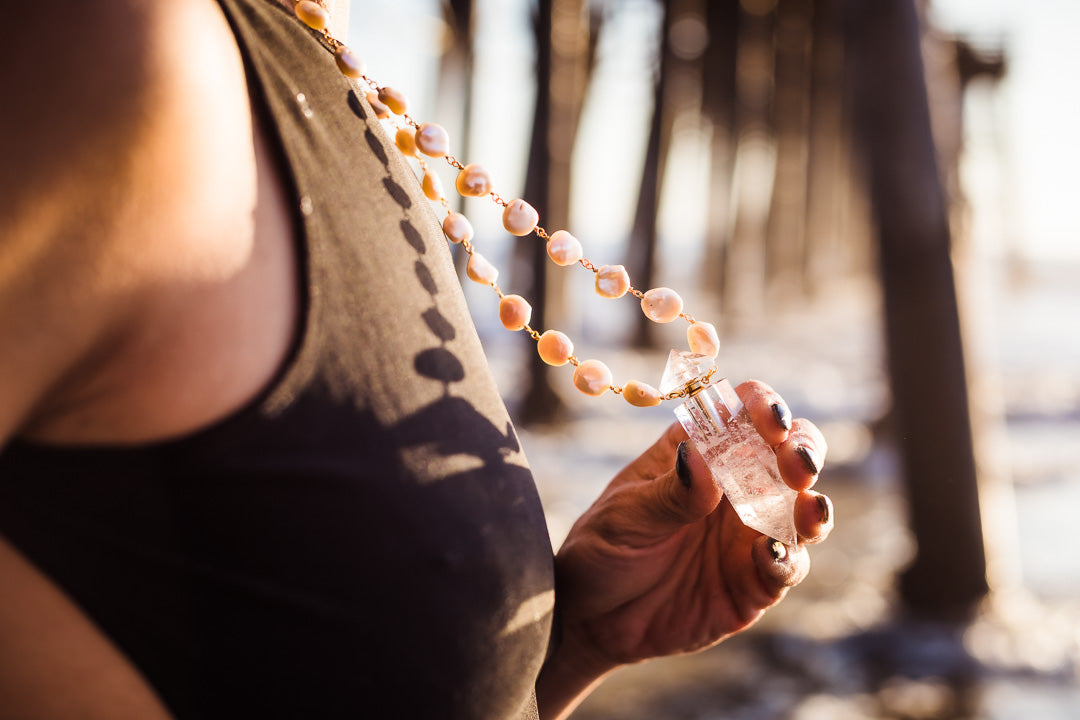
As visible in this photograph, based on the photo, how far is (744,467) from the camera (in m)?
0.87

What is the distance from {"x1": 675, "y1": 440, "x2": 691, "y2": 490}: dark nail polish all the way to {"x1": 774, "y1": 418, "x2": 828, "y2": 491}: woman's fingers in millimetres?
94

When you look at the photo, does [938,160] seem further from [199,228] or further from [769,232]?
[769,232]

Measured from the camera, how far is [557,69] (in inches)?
249

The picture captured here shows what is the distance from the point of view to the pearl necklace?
91 centimetres

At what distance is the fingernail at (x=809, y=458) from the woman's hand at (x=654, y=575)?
0.11 ft

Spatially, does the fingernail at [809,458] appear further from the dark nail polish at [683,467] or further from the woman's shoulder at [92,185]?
the woman's shoulder at [92,185]

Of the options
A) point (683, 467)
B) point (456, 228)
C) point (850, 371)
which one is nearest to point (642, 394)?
point (683, 467)

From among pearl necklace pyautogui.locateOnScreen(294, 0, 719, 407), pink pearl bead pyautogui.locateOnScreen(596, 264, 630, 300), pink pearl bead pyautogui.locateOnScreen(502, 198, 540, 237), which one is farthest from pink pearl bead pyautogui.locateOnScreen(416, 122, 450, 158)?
pink pearl bead pyautogui.locateOnScreen(596, 264, 630, 300)

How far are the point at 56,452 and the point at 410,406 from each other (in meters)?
0.26

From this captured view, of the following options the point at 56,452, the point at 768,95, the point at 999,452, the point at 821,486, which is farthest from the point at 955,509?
the point at 768,95

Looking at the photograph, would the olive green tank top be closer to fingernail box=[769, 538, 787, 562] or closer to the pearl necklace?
the pearl necklace

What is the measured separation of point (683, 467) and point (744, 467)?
0.21 feet

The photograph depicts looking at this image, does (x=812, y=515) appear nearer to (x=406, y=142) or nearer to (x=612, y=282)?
(x=612, y=282)

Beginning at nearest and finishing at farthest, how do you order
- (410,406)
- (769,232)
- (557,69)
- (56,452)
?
(56,452), (410,406), (557,69), (769,232)
